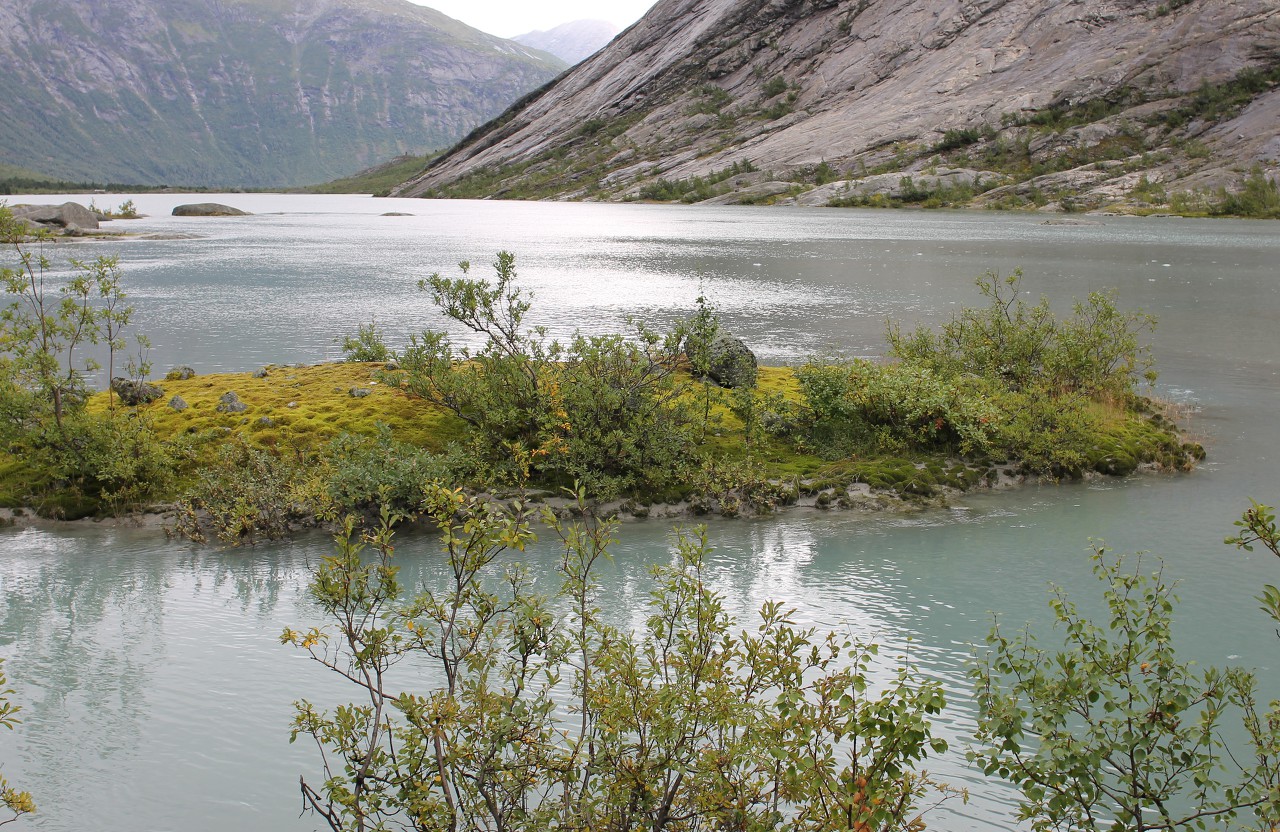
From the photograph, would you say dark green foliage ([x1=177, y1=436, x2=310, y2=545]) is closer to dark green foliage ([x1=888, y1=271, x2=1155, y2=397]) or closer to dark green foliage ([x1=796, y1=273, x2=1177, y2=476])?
dark green foliage ([x1=796, y1=273, x2=1177, y2=476])

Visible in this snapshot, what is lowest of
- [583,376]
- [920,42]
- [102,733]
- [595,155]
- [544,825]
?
[102,733]

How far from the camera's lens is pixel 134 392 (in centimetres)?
1920

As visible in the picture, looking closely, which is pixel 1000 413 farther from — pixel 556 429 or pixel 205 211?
pixel 205 211

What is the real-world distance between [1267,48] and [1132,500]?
5090 inches

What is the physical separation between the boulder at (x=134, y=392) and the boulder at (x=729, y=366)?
1168 centimetres

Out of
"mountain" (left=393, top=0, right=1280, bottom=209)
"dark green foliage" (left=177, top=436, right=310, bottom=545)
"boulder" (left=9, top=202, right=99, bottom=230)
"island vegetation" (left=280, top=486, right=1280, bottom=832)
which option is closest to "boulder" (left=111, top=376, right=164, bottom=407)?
"dark green foliage" (left=177, top=436, right=310, bottom=545)

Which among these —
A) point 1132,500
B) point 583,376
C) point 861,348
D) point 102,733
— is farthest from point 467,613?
point 861,348

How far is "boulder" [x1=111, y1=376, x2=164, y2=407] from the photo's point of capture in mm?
19141

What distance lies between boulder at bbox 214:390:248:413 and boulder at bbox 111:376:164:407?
1.55 meters

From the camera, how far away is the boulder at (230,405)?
1867cm

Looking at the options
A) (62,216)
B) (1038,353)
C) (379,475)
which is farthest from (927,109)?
(379,475)

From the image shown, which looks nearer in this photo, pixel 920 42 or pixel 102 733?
pixel 102 733

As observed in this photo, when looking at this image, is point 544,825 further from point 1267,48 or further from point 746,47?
A: point 746,47

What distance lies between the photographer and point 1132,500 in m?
16.9
